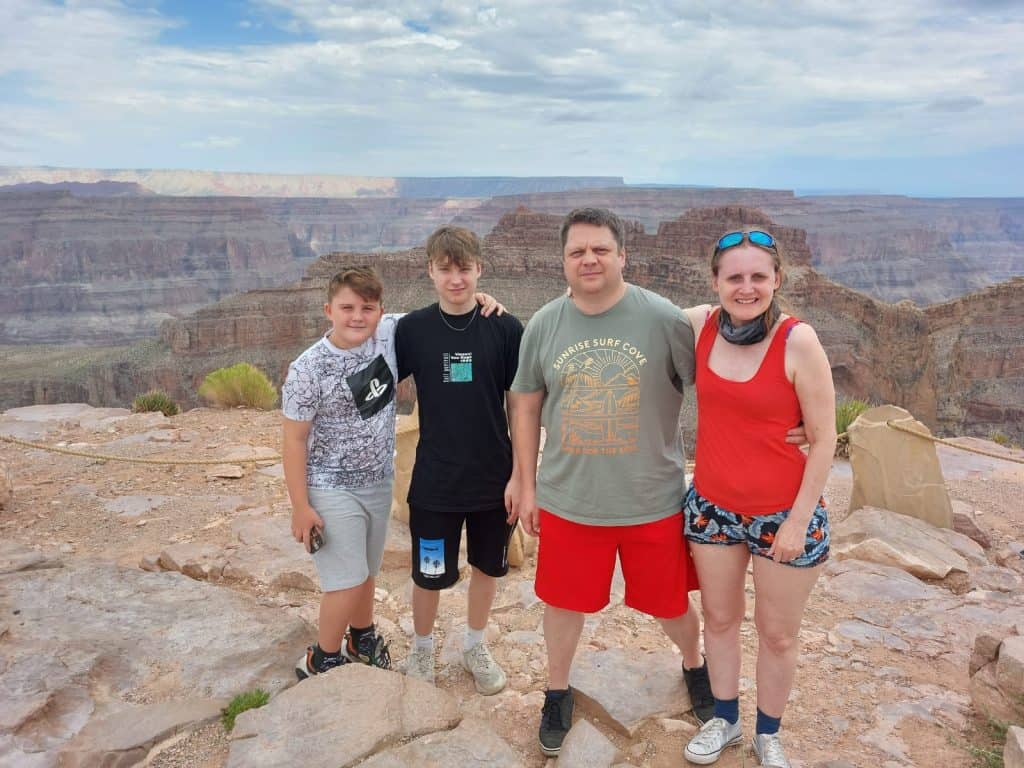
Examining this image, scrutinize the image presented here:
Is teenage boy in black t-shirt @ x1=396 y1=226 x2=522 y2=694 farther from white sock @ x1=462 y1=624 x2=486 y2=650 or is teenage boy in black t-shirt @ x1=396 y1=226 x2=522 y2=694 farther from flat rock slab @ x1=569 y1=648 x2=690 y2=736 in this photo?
flat rock slab @ x1=569 y1=648 x2=690 y2=736

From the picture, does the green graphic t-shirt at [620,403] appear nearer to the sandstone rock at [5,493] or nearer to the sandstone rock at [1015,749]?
the sandstone rock at [1015,749]

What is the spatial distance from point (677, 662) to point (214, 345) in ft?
163

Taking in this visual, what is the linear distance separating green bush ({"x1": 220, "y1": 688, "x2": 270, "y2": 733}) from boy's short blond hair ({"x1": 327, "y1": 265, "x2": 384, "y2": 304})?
1.65 metres

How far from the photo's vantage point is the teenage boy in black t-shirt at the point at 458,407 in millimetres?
3031

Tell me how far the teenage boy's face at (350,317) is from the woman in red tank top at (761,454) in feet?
4.20

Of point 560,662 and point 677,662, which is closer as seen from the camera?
point 560,662

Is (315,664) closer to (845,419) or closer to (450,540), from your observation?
(450,540)

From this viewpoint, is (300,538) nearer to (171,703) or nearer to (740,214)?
(171,703)

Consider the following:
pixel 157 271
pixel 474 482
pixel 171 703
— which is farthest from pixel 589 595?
pixel 157 271

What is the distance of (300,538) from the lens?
3.11 meters

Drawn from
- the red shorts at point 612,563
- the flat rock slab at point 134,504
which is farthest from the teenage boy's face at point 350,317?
the flat rock slab at point 134,504

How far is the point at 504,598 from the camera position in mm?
4613

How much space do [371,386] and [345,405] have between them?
129 millimetres

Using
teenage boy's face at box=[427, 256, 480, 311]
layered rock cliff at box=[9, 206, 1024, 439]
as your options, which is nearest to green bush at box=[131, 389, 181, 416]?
teenage boy's face at box=[427, 256, 480, 311]
